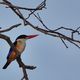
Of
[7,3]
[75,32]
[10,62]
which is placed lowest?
[10,62]

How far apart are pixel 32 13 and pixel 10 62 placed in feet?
4.32

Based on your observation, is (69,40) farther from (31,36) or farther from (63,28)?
(31,36)

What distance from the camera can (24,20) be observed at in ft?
16.3

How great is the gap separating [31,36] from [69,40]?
1.17 meters

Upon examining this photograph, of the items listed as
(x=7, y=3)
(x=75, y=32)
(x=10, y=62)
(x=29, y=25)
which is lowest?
(x=10, y=62)

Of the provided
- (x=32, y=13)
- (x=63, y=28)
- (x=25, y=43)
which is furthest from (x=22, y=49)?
(x=63, y=28)

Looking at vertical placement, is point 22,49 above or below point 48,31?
below

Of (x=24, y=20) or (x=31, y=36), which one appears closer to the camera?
(x=24, y=20)

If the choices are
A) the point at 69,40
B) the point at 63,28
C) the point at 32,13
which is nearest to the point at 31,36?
the point at 32,13

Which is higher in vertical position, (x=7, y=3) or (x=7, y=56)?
(x=7, y=3)

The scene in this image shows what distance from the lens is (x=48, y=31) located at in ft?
15.4

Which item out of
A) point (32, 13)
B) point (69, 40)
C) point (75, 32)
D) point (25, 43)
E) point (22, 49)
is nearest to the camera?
point (69, 40)

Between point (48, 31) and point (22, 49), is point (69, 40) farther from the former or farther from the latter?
point (22, 49)

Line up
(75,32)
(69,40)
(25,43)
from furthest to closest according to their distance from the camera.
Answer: (25,43) < (75,32) < (69,40)
